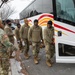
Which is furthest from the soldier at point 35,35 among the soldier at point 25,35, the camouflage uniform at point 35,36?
the soldier at point 25,35

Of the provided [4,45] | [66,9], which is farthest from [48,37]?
[4,45]

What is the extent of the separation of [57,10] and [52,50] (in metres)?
1.78

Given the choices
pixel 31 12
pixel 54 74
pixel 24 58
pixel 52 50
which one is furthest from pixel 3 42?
pixel 31 12

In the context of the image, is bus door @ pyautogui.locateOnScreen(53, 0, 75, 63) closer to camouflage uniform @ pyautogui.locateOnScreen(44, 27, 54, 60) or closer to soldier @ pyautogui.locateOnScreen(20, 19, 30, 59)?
camouflage uniform @ pyautogui.locateOnScreen(44, 27, 54, 60)

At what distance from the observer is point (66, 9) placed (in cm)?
942

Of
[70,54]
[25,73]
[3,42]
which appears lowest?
[25,73]

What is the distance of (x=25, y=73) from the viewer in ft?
31.0

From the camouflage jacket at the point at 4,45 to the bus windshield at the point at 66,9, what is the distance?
3.47m

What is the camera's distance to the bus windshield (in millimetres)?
9344

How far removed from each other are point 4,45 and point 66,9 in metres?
3.75

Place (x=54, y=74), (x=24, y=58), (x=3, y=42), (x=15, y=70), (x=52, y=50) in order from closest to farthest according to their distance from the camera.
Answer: (x=3, y=42) → (x=54, y=74) → (x=15, y=70) → (x=52, y=50) → (x=24, y=58)

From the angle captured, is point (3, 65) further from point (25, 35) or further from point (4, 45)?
point (25, 35)

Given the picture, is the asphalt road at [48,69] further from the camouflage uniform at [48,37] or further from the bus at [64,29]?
the camouflage uniform at [48,37]

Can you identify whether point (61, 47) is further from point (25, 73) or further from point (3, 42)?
point (3, 42)
